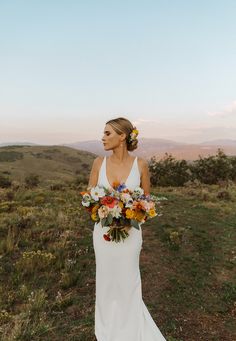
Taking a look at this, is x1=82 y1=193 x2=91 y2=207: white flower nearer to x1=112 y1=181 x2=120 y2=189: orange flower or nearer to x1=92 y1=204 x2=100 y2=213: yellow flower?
x1=92 y1=204 x2=100 y2=213: yellow flower

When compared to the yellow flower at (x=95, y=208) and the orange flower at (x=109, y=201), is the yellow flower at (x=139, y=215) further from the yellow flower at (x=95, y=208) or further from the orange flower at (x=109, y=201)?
the yellow flower at (x=95, y=208)

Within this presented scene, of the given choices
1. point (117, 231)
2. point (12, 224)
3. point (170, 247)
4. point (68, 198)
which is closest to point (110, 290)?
point (117, 231)

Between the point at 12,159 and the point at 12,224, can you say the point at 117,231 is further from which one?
the point at 12,159

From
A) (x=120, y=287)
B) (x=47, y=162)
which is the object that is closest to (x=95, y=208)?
(x=120, y=287)

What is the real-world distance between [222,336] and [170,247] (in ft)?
14.5

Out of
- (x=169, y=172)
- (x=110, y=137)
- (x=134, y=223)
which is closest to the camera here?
(x=134, y=223)

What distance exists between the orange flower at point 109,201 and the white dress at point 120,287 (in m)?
0.37

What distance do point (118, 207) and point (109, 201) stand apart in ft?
0.46

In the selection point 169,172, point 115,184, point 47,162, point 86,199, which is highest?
point 115,184

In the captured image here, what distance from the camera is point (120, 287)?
5328 mm

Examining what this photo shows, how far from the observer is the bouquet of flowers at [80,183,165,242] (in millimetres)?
4797

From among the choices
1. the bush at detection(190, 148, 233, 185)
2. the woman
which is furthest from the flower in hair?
the bush at detection(190, 148, 233, 185)

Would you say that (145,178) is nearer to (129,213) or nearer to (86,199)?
(129,213)

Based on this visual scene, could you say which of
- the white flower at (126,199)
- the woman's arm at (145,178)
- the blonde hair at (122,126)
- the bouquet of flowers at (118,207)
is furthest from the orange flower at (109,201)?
the blonde hair at (122,126)
